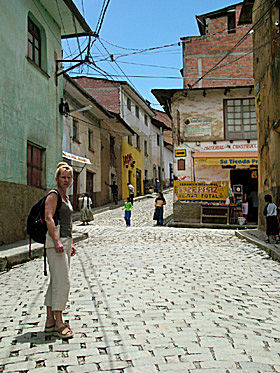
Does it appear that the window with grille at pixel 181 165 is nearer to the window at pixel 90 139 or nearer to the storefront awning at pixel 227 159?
the storefront awning at pixel 227 159

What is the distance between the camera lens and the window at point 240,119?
61.6ft

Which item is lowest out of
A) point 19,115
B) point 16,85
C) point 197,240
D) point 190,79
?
point 197,240

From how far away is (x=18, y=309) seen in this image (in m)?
4.57

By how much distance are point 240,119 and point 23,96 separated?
38.3 ft

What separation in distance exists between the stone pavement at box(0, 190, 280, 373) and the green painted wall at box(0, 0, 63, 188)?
3.22 meters

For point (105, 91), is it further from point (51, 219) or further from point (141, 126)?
point (51, 219)

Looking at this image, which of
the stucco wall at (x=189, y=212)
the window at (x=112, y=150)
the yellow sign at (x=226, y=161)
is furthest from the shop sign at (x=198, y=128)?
the window at (x=112, y=150)

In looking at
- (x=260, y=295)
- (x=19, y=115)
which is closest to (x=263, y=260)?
(x=260, y=295)

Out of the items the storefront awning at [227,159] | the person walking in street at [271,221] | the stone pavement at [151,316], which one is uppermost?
the storefront awning at [227,159]

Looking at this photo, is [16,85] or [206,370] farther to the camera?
[16,85]

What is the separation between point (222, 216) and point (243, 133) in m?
4.27

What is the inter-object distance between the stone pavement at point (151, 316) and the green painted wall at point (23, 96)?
3.22m

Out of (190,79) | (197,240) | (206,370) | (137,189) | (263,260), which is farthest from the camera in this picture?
(137,189)

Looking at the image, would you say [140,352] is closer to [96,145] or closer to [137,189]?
[96,145]
